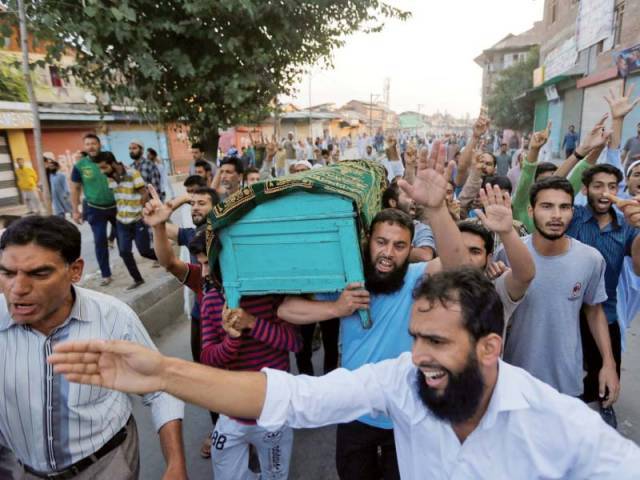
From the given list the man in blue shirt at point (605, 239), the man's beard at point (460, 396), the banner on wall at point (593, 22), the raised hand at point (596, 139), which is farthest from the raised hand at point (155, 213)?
the banner on wall at point (593, 22)

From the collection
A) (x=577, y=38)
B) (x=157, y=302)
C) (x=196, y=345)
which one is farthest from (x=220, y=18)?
(x=577, y=38)

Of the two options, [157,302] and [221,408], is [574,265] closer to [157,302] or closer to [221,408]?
[221,408]

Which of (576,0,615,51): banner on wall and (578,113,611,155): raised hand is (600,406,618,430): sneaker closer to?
(578,113,611,155): raised hand

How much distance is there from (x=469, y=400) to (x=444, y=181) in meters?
1.00

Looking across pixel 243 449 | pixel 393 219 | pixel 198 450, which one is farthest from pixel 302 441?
pixel 393 219

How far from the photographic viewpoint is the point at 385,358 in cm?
194

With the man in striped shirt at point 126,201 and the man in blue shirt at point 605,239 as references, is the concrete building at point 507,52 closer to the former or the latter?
the man in striped shirt at point 126,201

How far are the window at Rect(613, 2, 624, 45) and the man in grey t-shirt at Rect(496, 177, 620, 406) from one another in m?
16.3

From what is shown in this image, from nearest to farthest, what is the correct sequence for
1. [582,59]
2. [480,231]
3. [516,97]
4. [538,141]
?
1. [480,231]
2. [538,141]
3. [582,59]
4. [516,97]

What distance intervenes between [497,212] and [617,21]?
17269 millimetres

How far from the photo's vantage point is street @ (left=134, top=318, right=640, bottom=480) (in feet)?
8.61

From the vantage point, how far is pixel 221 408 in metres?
1.20

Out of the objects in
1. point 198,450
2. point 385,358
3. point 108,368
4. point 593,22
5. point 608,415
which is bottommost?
point 198,450

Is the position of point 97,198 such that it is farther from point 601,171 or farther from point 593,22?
point 593,22
